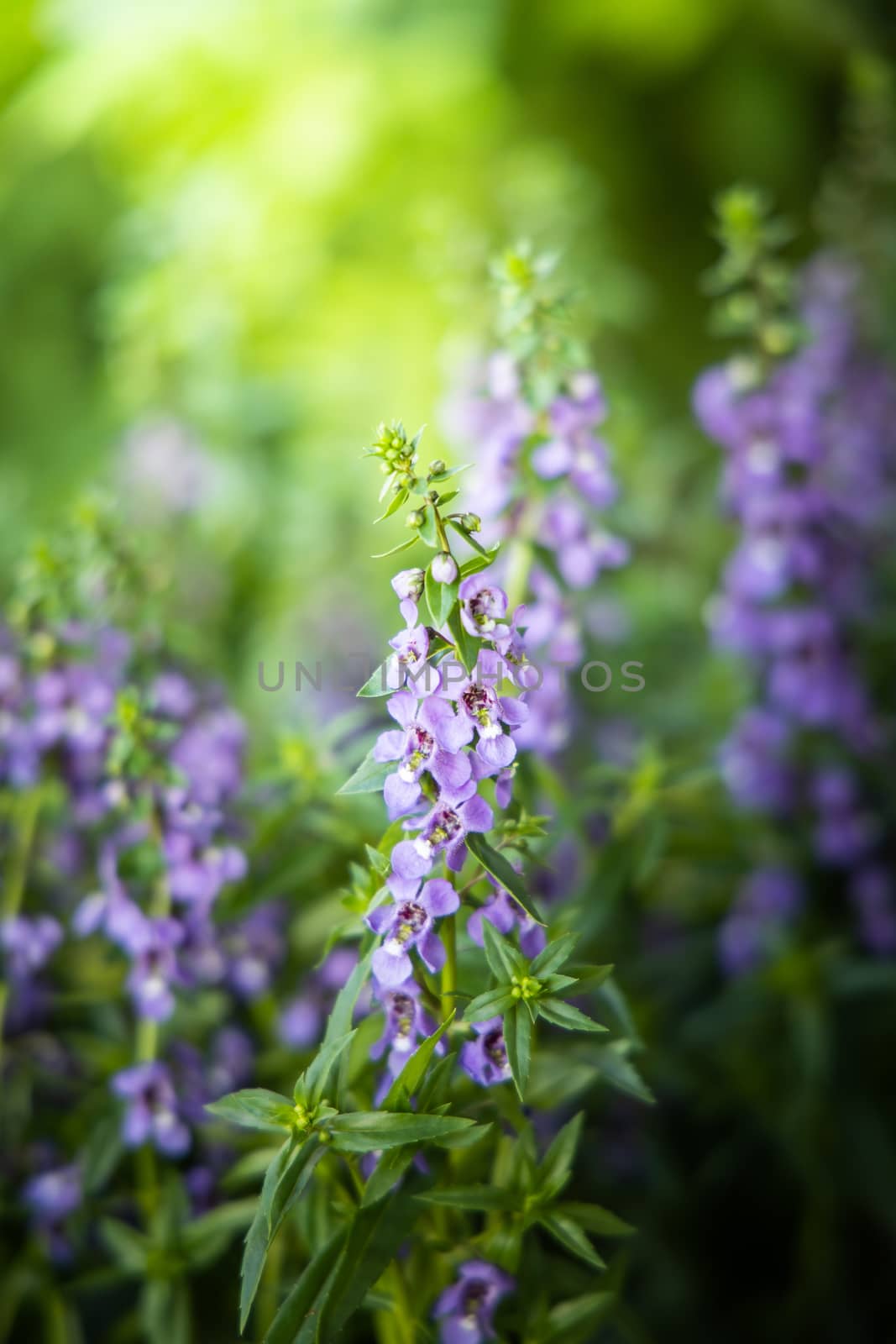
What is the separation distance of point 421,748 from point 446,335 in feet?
6.56

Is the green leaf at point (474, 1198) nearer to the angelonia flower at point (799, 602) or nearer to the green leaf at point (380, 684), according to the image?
the green leaf at point (380, 684)

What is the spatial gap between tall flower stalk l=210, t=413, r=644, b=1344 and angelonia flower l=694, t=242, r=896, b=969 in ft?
2.89

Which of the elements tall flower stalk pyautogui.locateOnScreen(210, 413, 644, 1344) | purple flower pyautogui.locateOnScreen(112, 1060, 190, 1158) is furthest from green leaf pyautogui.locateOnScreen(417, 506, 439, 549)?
purple flower pyautogui.locateOnScreen(112, 1060, 190, 1158)

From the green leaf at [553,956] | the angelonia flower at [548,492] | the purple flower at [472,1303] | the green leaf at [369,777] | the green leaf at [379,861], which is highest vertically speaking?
the angelonia flower at [548,492]

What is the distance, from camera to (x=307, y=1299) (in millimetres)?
1031

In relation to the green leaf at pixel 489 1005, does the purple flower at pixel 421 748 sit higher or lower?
higher

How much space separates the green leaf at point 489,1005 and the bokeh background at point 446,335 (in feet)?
1.58

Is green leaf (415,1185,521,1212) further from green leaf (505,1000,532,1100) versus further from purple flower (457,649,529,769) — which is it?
purple flower (457,649,529,769)

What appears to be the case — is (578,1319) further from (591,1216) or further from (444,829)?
(444,829)

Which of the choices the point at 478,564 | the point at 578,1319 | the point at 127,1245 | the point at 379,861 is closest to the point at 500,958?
the point at 379,861

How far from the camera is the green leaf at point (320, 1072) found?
3.34 feet

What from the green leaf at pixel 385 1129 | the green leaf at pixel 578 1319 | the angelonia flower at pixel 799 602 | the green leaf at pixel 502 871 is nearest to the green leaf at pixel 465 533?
the green leaf at pixel 502 871

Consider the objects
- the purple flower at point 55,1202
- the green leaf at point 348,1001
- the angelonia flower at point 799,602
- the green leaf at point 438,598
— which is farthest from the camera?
the angelonia flower at point 799,602

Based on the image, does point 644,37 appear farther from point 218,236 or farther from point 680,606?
point 680,606
